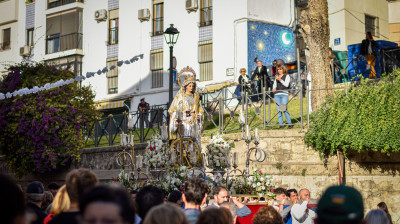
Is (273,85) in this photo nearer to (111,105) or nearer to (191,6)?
(191,6)

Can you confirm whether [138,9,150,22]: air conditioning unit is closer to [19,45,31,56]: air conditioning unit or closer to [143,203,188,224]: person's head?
[19,45,31,56]: air conditioning unit

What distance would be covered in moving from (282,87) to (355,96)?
3446 mm

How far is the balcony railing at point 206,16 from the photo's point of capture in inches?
1157

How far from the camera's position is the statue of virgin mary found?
40.6 feet

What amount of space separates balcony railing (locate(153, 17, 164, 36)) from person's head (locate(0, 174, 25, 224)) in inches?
1125

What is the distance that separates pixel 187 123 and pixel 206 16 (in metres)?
17.8

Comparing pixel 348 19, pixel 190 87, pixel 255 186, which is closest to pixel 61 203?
pixel 255 186

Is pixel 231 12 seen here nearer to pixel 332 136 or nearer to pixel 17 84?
pixel 17 84

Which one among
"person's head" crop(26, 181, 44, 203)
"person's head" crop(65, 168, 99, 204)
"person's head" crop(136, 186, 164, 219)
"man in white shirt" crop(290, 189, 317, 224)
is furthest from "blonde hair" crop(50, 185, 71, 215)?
"man in white shirt" crop(290, 189, 317, 224)

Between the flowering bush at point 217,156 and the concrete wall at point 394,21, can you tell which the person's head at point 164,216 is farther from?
the concrete wall at point 394,21

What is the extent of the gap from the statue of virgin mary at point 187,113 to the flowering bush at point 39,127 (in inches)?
384

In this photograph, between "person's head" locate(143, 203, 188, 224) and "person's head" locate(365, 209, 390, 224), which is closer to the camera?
"person's head" locate(143, 203, 188, 224)

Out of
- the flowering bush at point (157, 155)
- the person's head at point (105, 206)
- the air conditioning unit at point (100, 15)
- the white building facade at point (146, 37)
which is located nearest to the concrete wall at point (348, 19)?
the white building facade at point (146, 37)

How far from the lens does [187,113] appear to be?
488 inches
